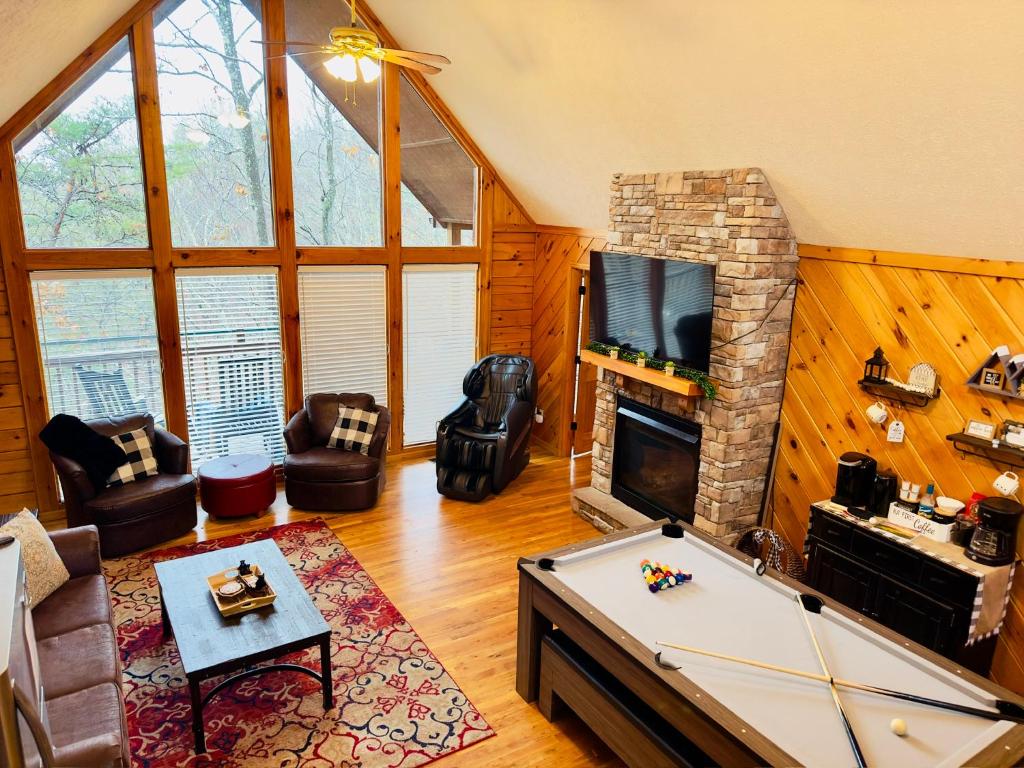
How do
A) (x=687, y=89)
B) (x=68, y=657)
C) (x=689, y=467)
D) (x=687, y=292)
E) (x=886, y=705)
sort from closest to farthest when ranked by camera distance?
1. (x=886, y=705)
2. (x=68, y=657)
3. (x=687, y=89)
4. (x=687, y=292)
5. (x=689, y=467)

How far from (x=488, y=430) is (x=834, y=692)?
14.7ft

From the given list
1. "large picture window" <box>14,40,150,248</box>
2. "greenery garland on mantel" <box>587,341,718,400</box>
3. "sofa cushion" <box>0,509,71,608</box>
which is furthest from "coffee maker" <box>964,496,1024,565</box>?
"large picture window" <box>14,40,150,248</box>

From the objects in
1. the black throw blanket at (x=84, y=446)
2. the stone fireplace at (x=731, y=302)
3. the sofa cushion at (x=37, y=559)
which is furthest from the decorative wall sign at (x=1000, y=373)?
the black throw blanket at (x=84, y=446)

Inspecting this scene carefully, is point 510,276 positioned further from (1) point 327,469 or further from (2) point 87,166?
(2) point 87,166

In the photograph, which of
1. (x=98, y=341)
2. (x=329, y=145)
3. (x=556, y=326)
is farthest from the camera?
(x=556, y=326)

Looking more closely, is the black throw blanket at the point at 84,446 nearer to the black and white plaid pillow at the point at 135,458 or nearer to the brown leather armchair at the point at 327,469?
the black and white plaid pillow at the point at 135,458

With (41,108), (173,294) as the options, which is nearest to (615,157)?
(173,294)

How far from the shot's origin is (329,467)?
597 cm

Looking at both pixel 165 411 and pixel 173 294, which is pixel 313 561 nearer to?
pixel 165 411

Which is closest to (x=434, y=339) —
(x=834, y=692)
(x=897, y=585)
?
(x=897, y=585)

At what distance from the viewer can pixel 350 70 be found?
3.83 meters

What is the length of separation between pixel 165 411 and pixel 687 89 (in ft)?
15.9

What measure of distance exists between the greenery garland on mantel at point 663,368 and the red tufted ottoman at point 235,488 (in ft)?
9.68

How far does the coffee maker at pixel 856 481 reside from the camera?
439cm
